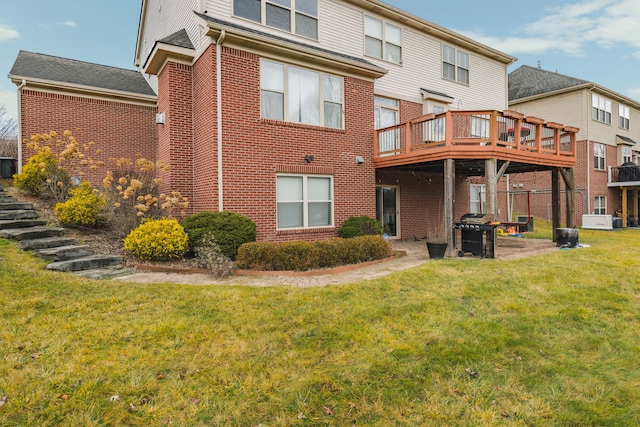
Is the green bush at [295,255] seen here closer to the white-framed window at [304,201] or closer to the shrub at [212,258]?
the shrub at [212,258]

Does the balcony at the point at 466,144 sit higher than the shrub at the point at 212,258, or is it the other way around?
the balcony at the point at 466,144

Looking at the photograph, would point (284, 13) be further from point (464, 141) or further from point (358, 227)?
point (358, 227)

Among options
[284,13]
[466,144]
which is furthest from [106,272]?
[466,144]

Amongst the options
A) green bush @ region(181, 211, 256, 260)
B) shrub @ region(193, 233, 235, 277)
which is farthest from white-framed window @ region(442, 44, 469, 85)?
shrub @ region(193, 233, 235, 277)

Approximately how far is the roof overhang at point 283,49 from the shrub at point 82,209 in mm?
5070

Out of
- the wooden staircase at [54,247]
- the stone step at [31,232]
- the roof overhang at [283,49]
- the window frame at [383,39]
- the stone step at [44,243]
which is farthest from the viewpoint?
the window frame at [383,39]

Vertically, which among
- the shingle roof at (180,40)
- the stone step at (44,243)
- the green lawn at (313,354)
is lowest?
the green lawn at (313,354)

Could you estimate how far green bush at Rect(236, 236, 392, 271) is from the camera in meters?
7.49

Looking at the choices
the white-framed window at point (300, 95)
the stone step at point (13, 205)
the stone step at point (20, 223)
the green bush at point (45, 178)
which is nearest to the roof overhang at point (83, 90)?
the green bush at point (45, 178)

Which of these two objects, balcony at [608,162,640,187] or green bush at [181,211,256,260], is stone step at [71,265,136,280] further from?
balcony at [608,162,640,187]

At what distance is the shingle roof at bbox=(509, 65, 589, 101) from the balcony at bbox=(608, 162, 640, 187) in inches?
257

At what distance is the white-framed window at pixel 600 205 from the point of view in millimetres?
22667

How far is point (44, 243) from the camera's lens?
743cm

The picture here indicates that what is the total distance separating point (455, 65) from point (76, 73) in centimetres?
1520
